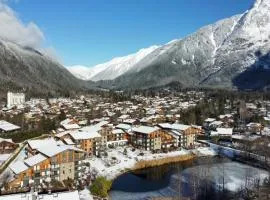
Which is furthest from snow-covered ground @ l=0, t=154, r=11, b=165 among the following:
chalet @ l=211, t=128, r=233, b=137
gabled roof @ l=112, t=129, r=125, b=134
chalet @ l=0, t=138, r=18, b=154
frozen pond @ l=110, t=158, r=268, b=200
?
chalet @ l=211, t=128, r=233, b=137

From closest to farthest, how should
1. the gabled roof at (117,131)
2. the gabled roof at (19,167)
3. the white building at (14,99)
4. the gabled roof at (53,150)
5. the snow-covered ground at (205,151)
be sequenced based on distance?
the gabled roof at (19,167) < the gabled roof at (53,150) < the snow-covered ground at (205,151) < the gabled roof at (117,131) < the white building at (14,99)

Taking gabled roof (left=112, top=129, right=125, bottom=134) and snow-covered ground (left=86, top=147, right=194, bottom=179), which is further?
gabled roof (left=112, top=129, right=125, bottom=134)

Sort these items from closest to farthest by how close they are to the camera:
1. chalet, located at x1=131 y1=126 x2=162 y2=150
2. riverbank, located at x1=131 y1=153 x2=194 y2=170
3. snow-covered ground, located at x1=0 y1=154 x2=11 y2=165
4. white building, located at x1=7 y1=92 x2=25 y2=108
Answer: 1. snow-covered ground, located at x1=0 y1=154 x2=11 y2=165
2. riverbank, located at x1=131 y1=153 x2=194 y2=170
3. chalet, located at x1=131 y1=126 x2=162 y2=150
4. white building, located at x1=7 y1=92 x2=25 y2=108

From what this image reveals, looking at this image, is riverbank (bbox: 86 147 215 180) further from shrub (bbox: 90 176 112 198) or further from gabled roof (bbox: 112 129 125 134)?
shrub (bbox: 90 176 112 198)

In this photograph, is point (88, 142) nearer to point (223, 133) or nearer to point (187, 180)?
point (187, 180)

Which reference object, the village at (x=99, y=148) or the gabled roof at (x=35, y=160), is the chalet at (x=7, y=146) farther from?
the gabled roof at (x=35, y=160)

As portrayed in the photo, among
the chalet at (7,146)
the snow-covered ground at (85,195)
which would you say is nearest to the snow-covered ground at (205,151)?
the snow-covered ground at (85,195)

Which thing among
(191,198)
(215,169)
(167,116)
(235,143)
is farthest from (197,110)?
(191,198)

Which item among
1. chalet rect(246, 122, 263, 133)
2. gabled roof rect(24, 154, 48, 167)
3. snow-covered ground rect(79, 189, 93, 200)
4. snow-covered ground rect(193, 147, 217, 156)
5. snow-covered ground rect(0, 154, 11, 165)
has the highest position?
chalet rect(246, 122, 263, 133)

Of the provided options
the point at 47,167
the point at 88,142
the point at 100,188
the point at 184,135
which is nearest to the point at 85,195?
the point at 100,188
